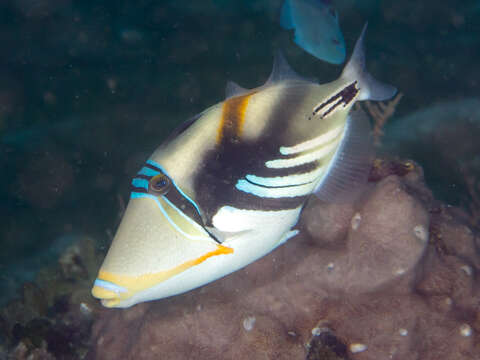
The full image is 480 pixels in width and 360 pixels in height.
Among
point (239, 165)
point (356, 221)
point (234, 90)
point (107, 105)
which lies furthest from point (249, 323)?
point (107, 105)

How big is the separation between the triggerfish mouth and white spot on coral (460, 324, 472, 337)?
153cm

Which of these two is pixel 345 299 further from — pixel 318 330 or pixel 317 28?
pixel 317 28

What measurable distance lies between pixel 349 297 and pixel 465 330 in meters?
0.76

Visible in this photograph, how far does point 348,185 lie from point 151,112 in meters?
4.02

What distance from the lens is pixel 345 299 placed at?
2.32m

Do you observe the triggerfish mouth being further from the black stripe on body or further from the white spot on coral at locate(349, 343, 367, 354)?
the white spot on coral at locate(349, 343, 367, 354)

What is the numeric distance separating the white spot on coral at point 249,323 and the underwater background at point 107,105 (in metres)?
2.96

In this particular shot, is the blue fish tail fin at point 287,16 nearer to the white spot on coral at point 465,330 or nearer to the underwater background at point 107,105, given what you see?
the underwater background at point 107,105

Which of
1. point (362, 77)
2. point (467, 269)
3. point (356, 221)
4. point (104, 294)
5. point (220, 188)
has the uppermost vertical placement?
point (362, 77)

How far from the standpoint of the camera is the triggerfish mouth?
1.45m

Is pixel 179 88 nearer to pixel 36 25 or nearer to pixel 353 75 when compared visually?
pixel 36 25

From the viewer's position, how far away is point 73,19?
4949 mm

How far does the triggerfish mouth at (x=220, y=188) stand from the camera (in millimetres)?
1446

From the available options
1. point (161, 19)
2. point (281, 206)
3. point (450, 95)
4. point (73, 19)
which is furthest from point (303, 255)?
point (450, 95)
